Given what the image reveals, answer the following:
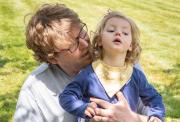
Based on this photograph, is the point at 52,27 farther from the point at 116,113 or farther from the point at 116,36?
the point at 116,113

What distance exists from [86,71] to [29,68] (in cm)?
624

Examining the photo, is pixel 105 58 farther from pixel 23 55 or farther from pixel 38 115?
pixel 23 55

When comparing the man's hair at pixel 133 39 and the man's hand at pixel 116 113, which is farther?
the man's hair at pixel 133 39

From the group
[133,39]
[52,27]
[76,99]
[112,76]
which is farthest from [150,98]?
[52,27]

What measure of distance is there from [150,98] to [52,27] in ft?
3.26

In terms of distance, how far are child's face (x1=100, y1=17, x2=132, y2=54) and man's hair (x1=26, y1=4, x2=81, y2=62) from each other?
0.40 metres

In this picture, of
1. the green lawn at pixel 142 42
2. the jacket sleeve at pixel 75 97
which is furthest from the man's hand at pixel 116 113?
the green lawn at pixel 142 42

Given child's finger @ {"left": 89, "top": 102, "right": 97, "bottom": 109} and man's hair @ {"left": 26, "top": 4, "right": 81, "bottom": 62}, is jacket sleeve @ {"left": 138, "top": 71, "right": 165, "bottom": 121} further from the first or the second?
man's hair @ {"left": 26, "top": 4, "right": 81, "bottom": 62}

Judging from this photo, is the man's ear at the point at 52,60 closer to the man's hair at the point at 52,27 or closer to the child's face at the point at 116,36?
the man's hair at the point at 52,27

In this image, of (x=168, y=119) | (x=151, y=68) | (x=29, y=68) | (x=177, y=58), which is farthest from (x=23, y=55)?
(x=168, y=119)

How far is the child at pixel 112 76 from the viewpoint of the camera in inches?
145

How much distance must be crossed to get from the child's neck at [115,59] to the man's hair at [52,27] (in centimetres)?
42

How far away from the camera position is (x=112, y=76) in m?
3.81

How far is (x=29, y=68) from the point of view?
993 centimetres
